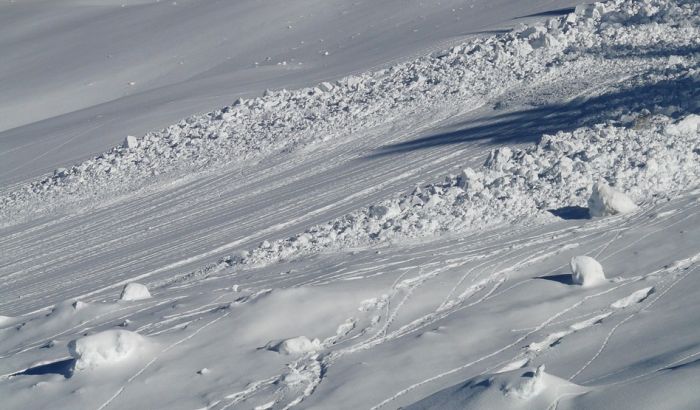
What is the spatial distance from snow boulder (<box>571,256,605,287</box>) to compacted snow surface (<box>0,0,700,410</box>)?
0.02 meters

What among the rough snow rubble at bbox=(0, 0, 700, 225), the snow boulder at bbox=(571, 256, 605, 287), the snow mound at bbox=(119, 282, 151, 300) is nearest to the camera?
the snow boulder at bbox=(571, 256, 605, 287)

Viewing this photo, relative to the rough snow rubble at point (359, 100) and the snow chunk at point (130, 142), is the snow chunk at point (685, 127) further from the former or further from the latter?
the snow chunk at point (130, 142)

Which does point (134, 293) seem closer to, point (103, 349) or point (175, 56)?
point (103, 349)

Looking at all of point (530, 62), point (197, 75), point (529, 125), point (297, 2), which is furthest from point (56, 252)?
point (297, 2)

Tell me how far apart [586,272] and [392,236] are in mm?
2660

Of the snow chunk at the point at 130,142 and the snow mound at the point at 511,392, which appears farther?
the snow chunk at the point at 130,142

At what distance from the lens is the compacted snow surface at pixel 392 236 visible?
6.73m

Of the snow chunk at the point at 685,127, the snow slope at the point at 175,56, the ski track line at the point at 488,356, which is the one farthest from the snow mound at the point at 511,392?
the snow slope at the point at 175,56

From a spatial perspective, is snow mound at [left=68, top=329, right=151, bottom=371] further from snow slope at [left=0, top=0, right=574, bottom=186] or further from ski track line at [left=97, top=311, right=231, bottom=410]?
snow slope at [left=0, top=0, right=574, bottom=186]

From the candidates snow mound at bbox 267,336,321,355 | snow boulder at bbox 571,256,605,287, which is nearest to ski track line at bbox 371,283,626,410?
snow boulder at bbox 571,256,605,287

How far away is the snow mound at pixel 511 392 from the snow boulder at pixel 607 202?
3.89 m

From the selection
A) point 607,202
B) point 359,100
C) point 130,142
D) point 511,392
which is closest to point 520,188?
point 607,202

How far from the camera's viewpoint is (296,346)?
7.26 meters

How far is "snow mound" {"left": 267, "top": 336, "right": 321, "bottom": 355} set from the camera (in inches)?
285
